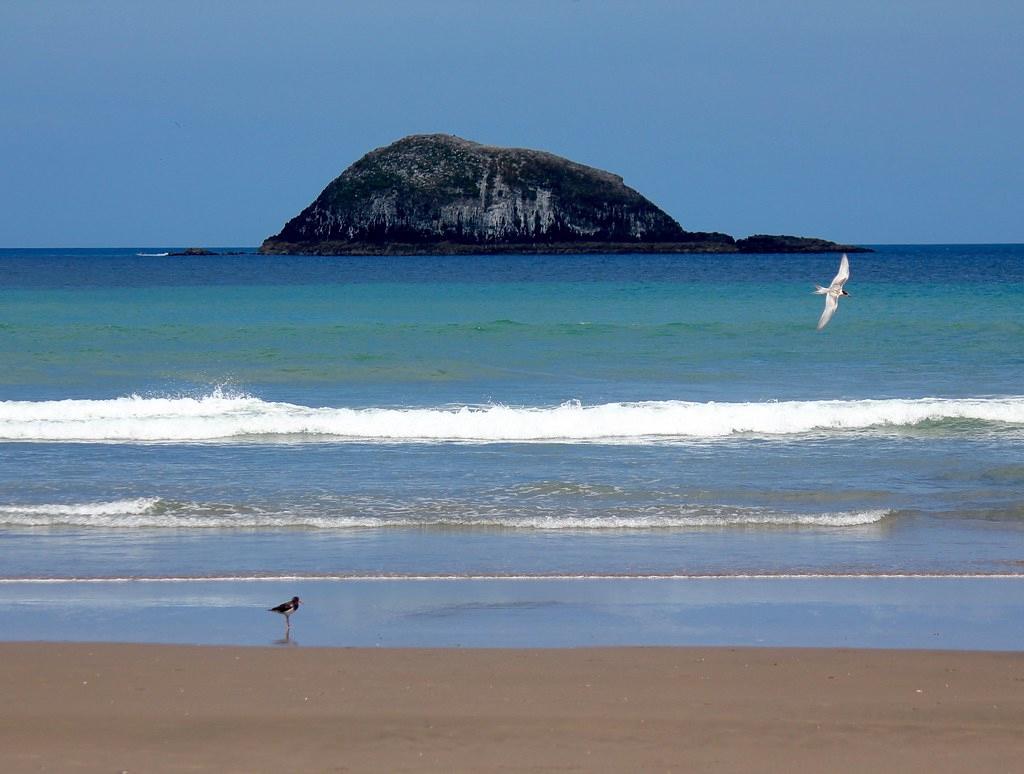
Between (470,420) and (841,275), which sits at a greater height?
(841,275)

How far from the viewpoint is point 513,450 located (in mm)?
15961

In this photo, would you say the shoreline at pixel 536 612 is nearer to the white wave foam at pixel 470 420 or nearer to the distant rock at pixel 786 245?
the white wave foam at pixel 470 420

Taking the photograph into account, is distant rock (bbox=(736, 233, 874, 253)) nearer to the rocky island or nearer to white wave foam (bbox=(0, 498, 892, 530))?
the rocky island

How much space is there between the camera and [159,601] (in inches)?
339

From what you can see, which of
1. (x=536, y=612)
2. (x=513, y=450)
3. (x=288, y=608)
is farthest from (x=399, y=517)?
(x=513, y=450)

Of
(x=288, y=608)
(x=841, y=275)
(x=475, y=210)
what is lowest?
(x=288, y=608)

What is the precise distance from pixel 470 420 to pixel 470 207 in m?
138

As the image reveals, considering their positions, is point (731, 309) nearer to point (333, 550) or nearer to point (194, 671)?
point (333, 550)

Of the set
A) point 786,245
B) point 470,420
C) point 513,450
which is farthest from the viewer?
point 786,245

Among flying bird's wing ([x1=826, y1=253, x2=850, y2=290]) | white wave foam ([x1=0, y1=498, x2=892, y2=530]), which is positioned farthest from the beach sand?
flying bird's wing ([x1=826, y1=253, x2=850, y2=290])

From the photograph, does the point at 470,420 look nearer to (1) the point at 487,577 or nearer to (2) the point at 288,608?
(1) the point at 487,577

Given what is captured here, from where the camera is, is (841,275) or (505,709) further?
(841,275)

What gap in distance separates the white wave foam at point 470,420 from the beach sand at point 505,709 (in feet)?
32.0

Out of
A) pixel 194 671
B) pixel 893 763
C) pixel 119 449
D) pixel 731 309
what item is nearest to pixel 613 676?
pixel 893 763
